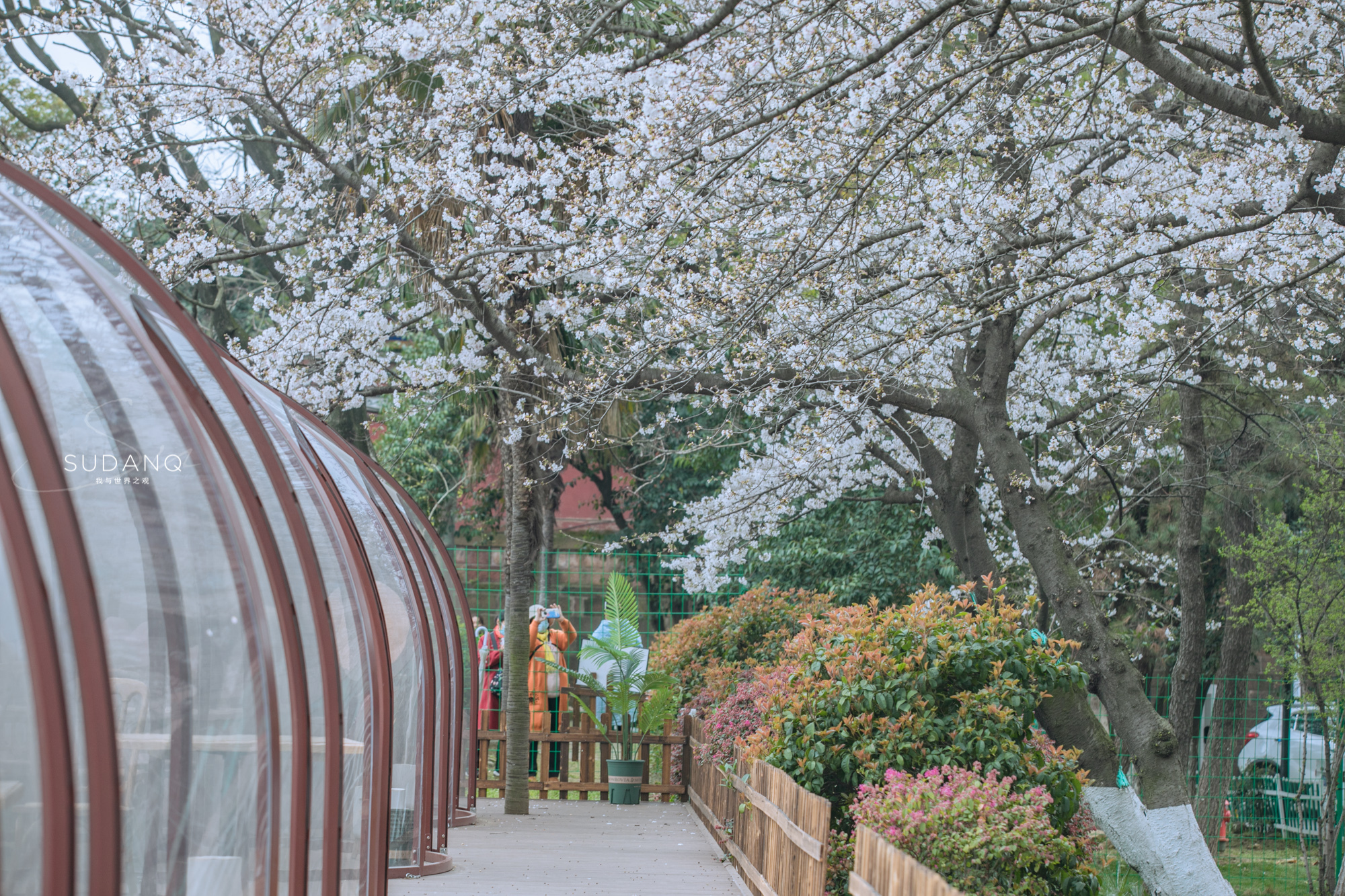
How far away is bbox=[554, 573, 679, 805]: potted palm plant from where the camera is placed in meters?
9.73

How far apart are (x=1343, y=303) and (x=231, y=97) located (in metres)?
8.45

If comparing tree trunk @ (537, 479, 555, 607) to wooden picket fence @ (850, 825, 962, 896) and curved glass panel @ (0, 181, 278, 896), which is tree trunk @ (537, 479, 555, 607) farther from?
curved glass panel @ (0, 181, 278, 896)

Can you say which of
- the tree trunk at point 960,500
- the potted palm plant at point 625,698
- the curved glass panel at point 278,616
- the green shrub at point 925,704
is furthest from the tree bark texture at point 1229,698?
the curved glass panel at point 278,616

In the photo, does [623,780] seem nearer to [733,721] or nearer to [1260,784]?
[733,721]

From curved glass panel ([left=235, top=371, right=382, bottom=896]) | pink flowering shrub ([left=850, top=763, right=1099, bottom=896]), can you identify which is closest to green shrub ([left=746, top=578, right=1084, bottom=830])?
pink flowering shrub ([left=850, top=763, right=1099, bottom=896])

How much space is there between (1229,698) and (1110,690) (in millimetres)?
5924

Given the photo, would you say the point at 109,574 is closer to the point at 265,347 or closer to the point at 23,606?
the point at 23,606

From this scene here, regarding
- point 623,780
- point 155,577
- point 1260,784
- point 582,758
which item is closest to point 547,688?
point 582,758

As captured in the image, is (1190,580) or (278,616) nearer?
(278,616)

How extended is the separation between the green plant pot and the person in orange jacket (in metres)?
0.64

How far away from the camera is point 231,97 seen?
8.21 metres

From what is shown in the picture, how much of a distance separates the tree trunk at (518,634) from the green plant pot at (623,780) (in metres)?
0.96

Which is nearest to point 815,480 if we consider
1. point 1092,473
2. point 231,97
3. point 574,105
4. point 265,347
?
point 1092,473

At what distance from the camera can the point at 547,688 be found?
10.4m
